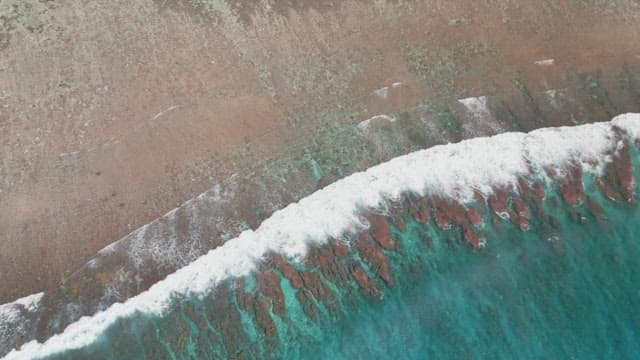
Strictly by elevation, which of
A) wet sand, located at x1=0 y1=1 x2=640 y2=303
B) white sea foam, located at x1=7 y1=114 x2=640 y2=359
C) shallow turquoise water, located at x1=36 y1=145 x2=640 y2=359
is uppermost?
wet sand, located at x1=0 y1=1 x2=640 y2=303

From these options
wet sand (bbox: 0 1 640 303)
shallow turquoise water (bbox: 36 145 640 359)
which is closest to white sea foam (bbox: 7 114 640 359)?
shallow turquoise water (bbox: 36 145 640 359)

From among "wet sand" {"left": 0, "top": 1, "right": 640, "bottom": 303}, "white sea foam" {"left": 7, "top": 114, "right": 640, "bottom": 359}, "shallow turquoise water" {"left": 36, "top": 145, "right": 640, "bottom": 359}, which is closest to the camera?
"shallow turquoise water" {"left": 36, "top": 145, "right": 640, "bottom": 359}

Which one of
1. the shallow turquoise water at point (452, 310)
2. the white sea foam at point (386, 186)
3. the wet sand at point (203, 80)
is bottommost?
the shallow turquoise water at point (452, 310)

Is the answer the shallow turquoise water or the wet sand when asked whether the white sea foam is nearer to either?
the shallow turquoise water

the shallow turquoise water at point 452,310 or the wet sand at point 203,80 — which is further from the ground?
the wet sand at point 203,80

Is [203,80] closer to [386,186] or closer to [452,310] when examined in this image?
[386,186]

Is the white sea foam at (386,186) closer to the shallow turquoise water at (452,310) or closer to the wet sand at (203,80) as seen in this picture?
the shallow turquoise water at (452,310)

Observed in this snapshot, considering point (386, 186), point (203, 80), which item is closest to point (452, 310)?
point (386, 186)

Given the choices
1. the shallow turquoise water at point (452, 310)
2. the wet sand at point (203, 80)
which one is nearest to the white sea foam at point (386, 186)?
the shallow turquoise water at point (452, 310)
